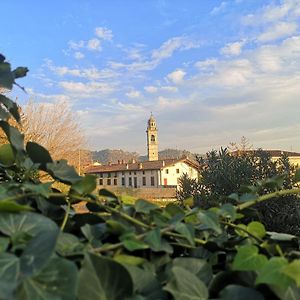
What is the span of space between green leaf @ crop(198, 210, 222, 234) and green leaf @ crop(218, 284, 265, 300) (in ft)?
Answer: 0.35

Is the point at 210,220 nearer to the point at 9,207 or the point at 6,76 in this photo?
the point at 9,207

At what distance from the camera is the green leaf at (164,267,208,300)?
473 millimetres

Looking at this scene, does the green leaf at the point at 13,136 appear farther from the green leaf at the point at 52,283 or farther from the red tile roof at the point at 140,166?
the red tile roof at the point at 140,166

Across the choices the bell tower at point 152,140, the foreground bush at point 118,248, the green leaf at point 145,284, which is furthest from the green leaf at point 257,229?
the bell tower at point 152,140

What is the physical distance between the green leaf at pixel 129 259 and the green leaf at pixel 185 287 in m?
0.06

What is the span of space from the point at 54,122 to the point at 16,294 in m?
21.1

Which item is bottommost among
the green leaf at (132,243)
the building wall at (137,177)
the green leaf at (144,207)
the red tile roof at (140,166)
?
the building wall at (137,177)

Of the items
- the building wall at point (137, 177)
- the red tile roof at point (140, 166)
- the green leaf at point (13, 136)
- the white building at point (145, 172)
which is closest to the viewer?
the green leaf at point (13, 136)

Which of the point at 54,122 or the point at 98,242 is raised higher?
the point at 54,122

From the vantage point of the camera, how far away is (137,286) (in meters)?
0.49

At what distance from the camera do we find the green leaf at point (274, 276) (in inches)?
19.1

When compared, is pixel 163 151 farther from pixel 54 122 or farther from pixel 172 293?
pixel 172 293

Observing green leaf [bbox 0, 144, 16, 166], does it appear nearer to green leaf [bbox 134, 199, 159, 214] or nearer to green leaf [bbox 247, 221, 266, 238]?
green leaf [bbox 134, 199, 159, 214]

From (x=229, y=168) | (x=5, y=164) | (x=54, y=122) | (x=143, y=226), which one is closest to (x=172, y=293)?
(x=143, y=226)
